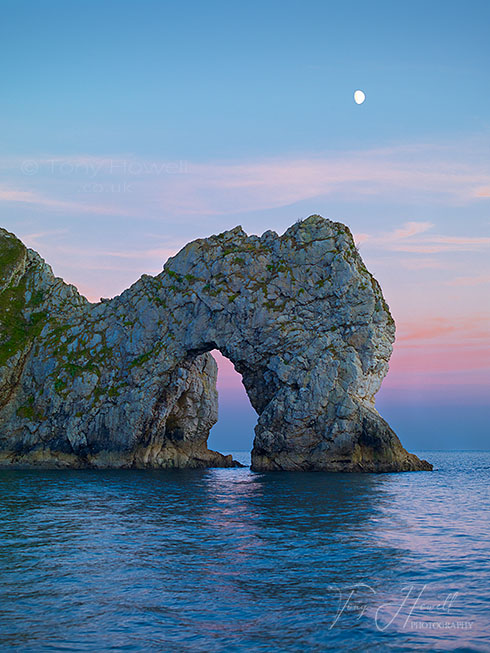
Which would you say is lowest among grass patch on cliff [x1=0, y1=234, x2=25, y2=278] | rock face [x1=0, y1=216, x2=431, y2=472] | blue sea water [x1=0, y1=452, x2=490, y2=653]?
blue sea water [x1=0, y1=452, x2=490, y2=653]

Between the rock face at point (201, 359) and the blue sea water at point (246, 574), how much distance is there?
20526 millimetres

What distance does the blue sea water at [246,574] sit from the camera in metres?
12.7

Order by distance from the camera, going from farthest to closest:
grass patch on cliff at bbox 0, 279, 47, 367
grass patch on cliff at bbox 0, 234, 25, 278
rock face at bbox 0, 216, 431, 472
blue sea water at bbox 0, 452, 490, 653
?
grass patch on cliff at bbox 0, 234, 25, 278
grass patch on cliff at bbox 0, 279, 47, 367
rock face at bbox 0, 216, 431, 472
blue sea water at bbox 0, 452, 490, 653

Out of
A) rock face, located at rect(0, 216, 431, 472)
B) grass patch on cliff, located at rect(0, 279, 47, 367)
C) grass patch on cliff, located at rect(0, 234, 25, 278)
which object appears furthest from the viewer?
grass patch on cliff, located at rect(0, 234, 25, 278)

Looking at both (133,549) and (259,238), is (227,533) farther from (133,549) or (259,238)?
(259,238)

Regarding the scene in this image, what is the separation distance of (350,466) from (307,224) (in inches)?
1000

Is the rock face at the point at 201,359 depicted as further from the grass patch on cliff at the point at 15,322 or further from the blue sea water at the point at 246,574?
the blue sea water at the point at 246,574

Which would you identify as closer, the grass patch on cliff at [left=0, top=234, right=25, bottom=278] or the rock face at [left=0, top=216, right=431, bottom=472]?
the rock face at [left=0, top=216, right=431, bottom=472]

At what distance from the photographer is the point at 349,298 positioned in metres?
58.9

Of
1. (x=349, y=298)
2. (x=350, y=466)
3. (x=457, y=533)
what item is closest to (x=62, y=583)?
(x=457, y=533)

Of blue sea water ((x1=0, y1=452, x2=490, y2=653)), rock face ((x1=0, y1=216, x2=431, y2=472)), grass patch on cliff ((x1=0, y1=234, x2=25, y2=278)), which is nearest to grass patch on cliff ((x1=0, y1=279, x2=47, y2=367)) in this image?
rock face ((x1=0, y1=216, x2=431, y2=472))

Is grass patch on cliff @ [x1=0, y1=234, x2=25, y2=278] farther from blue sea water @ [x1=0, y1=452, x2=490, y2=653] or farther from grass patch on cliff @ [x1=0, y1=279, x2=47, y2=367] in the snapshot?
blue sea water @ [x1=0, y1=452, x2=490, y2=653]

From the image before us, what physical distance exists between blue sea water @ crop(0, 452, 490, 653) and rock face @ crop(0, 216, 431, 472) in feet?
67.3

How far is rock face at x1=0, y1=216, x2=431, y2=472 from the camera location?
5553 cm
